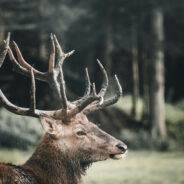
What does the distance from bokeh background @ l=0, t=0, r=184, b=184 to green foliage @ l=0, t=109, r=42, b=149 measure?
0.08 ft

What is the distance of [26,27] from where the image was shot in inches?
749

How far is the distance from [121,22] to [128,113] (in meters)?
4.02

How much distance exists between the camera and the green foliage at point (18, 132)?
39.0 feet

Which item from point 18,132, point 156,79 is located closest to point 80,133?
point 18,132

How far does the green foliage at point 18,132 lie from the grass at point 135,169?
32 cm

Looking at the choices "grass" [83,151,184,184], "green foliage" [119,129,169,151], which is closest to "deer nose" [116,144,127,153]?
"grass" [83,151,184,184]

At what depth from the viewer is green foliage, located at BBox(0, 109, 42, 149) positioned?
1189 cm

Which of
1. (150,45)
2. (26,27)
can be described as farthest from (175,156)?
(26,27)

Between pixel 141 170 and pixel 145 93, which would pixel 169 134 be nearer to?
pixel 145 93

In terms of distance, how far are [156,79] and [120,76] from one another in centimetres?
793

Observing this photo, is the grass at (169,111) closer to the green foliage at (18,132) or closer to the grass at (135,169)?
the grass at (135,169)

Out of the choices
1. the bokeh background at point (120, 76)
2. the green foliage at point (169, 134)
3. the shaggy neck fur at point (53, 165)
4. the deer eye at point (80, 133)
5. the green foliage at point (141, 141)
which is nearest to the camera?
the shaggy neck fur at point (53, 165)

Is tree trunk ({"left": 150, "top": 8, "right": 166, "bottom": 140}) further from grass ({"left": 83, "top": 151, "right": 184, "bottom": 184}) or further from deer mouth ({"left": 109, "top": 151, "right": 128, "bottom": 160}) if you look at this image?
deer mouth ({"left": 109, "top": 151, "right": 128, "bottom": 160})

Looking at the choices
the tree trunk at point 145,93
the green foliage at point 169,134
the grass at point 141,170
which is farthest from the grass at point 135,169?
the tree trunk at point 145,93
